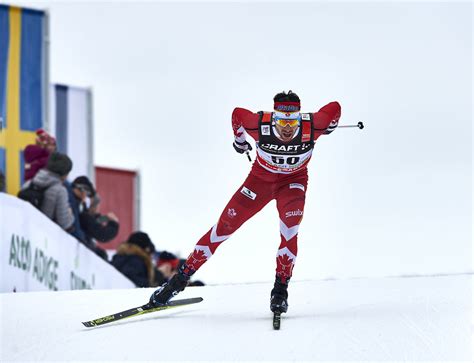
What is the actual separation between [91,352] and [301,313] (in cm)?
191

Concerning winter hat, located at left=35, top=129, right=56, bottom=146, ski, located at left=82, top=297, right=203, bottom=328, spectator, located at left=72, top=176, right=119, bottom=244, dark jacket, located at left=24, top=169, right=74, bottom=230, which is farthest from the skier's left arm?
winter hat, located at left=35, top=129, right=56, bottom=146

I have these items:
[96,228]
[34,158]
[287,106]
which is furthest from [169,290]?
[34,158]

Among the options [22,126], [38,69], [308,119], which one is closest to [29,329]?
[308,119]

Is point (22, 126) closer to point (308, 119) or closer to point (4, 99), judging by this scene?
point (4, 99)

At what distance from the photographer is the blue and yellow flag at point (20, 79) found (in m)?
11.8

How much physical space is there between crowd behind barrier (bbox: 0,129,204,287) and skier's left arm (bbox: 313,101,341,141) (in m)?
2.40

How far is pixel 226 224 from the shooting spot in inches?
314

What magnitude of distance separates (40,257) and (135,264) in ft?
3.66

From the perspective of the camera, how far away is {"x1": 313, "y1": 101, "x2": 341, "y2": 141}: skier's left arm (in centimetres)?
778

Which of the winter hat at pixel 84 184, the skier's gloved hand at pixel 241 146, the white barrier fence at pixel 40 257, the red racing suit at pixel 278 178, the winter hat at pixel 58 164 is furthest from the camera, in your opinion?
the winter hat at pixel 84 184

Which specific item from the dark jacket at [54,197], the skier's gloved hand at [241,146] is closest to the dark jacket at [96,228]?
the dark jacket at [54,197]

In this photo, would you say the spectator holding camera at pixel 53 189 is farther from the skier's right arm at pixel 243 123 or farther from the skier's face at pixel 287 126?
the skier's face at pixel 287 126

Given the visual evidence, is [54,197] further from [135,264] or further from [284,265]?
[284,265]

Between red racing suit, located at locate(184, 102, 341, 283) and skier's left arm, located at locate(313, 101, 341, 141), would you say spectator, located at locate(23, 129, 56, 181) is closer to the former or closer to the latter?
red racing suit, located at locate(184, 102, 341, 283)
